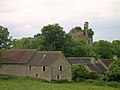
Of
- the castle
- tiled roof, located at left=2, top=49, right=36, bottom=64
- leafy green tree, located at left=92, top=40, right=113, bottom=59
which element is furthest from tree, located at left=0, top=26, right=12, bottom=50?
the castle

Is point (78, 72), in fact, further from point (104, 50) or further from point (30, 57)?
point (104, 50)

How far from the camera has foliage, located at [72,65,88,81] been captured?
64.0 meters

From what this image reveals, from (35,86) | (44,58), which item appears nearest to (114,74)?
(44,58)

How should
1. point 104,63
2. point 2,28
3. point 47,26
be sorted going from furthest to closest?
point 47,26 → point 104,63 → point 2,28

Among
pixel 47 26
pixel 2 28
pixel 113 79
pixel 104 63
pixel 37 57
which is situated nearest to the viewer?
pixel 113 79

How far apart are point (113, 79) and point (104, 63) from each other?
53.7 ft

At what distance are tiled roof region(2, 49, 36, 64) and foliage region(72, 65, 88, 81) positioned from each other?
8.58 meters

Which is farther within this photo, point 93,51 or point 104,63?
point 93,51

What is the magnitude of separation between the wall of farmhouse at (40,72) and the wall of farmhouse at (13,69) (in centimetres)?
118

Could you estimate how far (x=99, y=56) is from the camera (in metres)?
97.4

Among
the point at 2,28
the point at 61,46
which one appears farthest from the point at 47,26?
the point at 2,28

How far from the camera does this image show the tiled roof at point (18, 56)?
62.7m

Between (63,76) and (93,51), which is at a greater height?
(93,51)

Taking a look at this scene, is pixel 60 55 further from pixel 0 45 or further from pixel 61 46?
pixel 61 46
